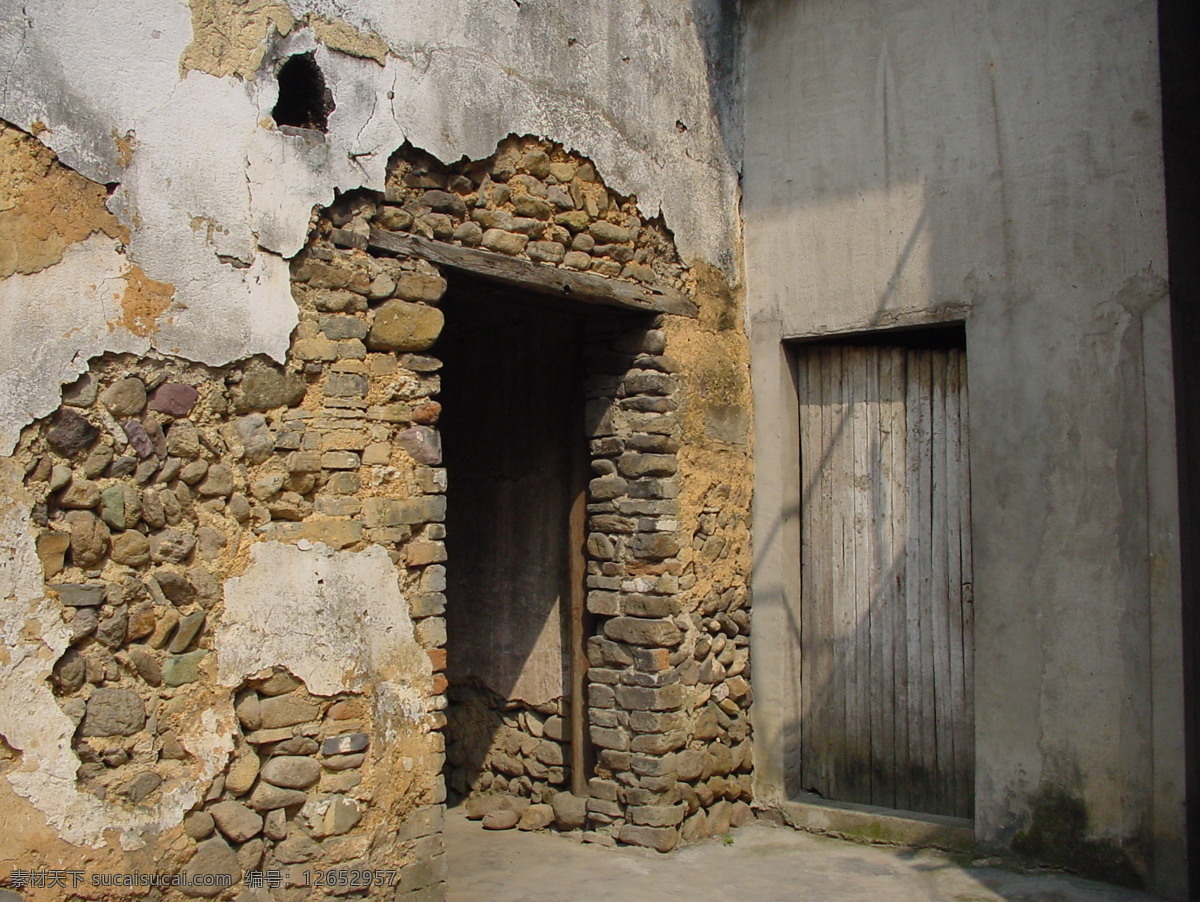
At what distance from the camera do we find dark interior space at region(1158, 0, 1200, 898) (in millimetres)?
4672

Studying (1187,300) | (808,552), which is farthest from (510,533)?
(1187,300)

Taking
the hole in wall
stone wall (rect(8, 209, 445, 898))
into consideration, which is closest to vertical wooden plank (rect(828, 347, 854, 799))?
stone wall (rect(8, 209, 445, 898))

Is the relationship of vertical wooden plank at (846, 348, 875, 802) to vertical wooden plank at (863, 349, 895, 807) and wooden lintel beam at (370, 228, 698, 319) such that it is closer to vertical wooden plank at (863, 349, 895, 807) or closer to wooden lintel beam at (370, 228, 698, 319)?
vertical wooden plank at (863, 349, 895, 807)

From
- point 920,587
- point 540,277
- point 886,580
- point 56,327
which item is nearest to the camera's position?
point 56,327

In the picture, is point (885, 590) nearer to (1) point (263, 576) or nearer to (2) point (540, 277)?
(2) point (540, 277)

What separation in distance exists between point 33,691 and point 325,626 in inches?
37.1

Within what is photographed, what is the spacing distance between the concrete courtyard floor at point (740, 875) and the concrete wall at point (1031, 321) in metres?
0.27

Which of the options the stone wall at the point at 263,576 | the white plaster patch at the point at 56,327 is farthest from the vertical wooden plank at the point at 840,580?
the white plaster patch at the point at 56,327

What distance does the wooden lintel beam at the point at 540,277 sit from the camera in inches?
171

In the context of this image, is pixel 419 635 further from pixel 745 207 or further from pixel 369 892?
pixel 745 207

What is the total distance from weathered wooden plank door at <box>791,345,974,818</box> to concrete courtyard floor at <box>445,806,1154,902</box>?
0.40 meters

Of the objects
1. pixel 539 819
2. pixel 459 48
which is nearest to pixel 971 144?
pixel 459 48

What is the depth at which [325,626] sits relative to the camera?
4004mm

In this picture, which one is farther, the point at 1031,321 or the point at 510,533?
the point at 510,533
